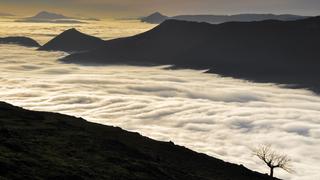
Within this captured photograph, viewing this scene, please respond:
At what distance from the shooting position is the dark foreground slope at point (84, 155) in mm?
64875

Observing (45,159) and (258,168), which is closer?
(45,159)

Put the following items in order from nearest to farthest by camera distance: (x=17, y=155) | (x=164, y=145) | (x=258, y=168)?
(x=17, y=155) < (x=164, y=145) < (x=258, y=168)

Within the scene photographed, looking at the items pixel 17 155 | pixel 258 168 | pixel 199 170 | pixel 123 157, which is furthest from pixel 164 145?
pixel 258 168

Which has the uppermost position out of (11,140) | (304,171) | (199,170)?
(11,140)

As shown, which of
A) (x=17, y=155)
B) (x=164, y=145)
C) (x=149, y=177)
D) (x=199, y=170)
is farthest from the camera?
(x=164, y=145)

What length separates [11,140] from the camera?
78375mm

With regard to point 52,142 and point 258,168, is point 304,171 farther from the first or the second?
point 52,142

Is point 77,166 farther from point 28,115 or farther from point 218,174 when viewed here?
point 28,115

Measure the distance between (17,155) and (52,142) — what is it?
20.6 meters

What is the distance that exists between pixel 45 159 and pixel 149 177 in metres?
16.4

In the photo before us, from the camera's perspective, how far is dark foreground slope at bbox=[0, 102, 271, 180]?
64.9m

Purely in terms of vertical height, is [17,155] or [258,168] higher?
[17,155]

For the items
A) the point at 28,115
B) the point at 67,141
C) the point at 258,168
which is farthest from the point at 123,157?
the point at 258,168

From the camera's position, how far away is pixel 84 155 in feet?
269
